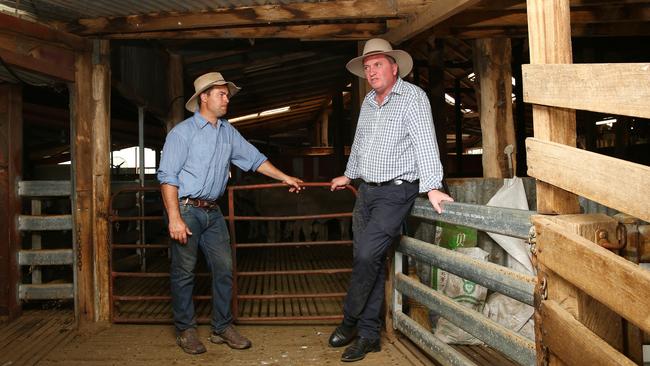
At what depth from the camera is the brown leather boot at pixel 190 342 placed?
3.99 m

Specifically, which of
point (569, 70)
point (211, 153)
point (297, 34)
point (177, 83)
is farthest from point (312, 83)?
point (569, 70)

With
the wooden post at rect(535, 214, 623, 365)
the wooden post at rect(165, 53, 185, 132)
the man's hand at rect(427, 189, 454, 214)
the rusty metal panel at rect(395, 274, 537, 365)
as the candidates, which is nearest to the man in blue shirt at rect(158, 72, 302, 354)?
the rusty metal panel at rect(395, 274, 537, 365)

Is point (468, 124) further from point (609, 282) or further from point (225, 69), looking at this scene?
point (609, 282)

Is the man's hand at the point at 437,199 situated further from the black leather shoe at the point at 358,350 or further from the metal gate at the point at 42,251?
the metal gate at the point at 42,251

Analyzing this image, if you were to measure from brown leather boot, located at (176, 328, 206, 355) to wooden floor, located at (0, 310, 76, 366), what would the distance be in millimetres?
1043

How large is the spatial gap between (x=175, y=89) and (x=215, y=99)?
146 inches

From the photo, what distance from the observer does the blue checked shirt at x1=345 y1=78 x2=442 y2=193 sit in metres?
3.37

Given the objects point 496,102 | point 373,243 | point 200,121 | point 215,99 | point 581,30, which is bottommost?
point 373,243

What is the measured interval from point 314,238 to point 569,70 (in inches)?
369

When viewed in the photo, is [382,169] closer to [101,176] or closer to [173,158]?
[173,158]

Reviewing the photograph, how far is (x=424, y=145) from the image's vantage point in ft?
11.1

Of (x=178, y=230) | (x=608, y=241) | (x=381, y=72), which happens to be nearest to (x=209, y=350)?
(x=178, y=230)

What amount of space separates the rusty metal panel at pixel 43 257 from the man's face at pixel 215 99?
2209 mm

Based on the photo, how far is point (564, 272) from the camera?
1929mm
